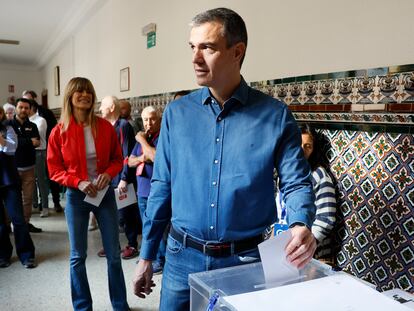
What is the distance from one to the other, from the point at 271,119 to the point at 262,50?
58.7 inches

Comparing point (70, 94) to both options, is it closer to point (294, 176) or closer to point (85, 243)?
point (85, 243)

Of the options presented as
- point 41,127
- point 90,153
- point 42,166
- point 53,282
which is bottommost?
point 53,282

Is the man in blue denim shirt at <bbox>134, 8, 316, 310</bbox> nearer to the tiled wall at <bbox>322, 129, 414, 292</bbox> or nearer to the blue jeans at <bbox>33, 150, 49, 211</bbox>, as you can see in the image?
the tiled wall at <bbox>322, 129, 414, 292</bbox>

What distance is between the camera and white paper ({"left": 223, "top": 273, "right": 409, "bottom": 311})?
709 millimetres

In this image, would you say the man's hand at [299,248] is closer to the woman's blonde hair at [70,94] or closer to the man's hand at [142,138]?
the woman's blonde hair at [70,94]

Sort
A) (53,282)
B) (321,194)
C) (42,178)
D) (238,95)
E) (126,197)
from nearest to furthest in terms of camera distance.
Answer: (238,95), (321,194), (53,282), (126,197), (42,178)

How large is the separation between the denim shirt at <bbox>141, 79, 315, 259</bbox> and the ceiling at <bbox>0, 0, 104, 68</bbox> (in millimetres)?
5041

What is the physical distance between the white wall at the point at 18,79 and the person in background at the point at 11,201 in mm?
10384

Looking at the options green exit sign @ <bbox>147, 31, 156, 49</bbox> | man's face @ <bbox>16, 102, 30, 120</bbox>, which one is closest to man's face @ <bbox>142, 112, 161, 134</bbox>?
green exit sign @ <bbox>147, 31, 156, 49</bbox>

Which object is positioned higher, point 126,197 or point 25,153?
point 25,153

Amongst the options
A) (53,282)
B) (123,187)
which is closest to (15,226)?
(53,282)

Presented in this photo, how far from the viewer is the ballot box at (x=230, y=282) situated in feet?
2.67

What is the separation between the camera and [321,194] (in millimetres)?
1960

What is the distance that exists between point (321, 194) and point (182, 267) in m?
1.05
